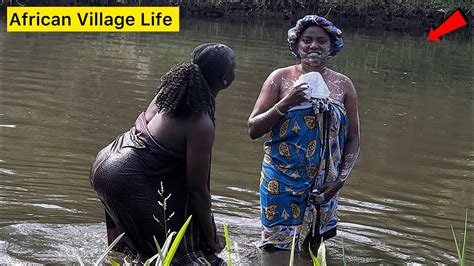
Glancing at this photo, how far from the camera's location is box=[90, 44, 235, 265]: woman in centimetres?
359

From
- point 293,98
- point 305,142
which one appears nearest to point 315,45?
point 293,98

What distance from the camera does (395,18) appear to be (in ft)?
89.7

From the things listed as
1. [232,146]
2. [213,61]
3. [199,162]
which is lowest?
[232,146]

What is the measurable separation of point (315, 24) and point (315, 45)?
0.39 feet

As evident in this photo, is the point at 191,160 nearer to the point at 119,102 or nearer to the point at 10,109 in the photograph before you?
the point at 10,109

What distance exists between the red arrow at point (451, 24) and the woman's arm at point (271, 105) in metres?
21.3

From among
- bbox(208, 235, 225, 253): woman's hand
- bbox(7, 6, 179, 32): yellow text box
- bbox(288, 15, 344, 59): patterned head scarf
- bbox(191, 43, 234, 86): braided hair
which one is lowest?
bbox(208, 235, 225, 253): woman's hand

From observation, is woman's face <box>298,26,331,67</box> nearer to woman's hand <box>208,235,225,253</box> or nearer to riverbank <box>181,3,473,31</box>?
woman's hand <box>208,235,225,253</box>

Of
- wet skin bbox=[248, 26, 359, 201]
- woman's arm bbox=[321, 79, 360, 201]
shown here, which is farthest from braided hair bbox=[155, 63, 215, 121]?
woman's arm bbox=[321, 79, 360, 201]

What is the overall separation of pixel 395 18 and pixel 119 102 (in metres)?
18.6

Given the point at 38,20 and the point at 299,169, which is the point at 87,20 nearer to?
the point at 38,20

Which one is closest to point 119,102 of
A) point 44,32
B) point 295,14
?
point 44,32

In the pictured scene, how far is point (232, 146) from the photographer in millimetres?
8508

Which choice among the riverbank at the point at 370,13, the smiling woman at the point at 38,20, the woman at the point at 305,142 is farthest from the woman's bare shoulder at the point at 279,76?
the riverbank at the point at 370,13
